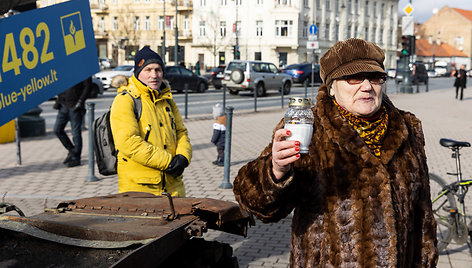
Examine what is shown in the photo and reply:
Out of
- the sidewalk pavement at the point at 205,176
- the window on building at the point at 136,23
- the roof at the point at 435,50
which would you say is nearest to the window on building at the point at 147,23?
the window on building at the point at 136,23

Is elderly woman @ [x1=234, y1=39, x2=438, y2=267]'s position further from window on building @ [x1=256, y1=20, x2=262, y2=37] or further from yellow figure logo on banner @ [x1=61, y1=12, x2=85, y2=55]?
window on building @ [x1=256, y1=20, x2=262, y2=37]

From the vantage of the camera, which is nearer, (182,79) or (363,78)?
(363,78)

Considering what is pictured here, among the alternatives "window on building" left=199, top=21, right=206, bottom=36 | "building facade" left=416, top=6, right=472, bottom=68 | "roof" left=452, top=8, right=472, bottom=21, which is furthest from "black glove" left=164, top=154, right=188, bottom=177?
"roof" left=452, top=8, right=472, bottom=21

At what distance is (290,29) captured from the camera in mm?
63719

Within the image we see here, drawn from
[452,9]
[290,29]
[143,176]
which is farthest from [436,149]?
[452,9]

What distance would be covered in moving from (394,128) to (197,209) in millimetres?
1022

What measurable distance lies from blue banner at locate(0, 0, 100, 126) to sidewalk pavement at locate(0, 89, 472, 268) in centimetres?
231

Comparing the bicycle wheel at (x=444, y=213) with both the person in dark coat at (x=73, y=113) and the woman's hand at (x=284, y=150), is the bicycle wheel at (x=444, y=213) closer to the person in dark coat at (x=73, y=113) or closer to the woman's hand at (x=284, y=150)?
the woman's hand at (x=284, y=150)

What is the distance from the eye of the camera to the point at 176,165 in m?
3.89

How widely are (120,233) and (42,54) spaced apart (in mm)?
1060

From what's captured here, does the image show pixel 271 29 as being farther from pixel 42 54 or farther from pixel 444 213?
pixel 42 54

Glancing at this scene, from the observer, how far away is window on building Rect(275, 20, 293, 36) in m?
63.2

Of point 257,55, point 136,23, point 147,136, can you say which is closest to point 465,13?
point 257,55

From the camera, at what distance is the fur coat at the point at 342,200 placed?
224cm
